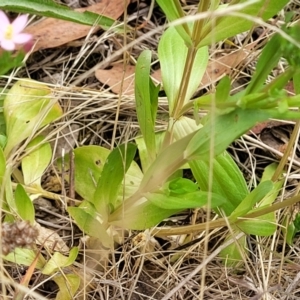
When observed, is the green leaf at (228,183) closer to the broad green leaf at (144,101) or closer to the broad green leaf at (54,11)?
Answer: the broad green leaf at (144,101)

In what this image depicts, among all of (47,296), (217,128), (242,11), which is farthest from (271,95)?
(47,296)

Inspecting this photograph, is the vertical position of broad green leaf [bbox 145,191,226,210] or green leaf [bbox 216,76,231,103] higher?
green leaf [bbox 216,76,231,103]

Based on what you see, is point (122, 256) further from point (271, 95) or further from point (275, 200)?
point (271, 95)

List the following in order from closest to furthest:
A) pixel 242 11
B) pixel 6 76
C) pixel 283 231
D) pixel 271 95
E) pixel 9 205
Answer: pixel 271 95
pixel 242 11
pixel 9 205
pixel 283 231
pixel 6 76

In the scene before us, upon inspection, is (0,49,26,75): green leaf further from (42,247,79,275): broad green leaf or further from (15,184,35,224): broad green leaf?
(42,247,79,275): broad green leaf

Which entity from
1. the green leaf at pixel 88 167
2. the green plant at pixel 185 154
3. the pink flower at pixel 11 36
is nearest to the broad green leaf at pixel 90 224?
the green plant at pixel 185 154

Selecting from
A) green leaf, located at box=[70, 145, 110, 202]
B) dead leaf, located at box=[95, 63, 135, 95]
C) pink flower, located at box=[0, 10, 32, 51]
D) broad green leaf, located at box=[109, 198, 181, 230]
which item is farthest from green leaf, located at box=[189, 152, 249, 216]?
pink flower, located at box=[0, 10, 32, 51]
